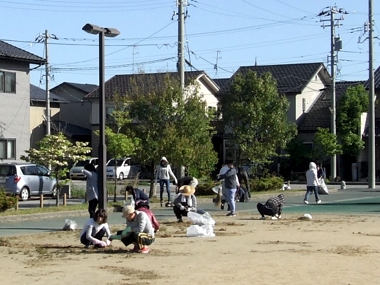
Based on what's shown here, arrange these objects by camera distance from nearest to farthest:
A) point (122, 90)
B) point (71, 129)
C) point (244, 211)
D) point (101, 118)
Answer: point (101, 118) → point (244, 211) → point (122, 90) → point (71, 129)

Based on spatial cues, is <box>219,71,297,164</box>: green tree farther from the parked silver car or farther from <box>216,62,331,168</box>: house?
<box>216,62,331,168</box>: house

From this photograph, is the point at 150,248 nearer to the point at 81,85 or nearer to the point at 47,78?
the point at 47,78

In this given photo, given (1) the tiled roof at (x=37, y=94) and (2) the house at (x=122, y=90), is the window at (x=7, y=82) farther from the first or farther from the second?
(2) the house at (x=122, y=90)

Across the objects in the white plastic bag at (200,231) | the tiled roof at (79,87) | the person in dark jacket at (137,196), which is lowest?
the white plastic bag at (200,231)

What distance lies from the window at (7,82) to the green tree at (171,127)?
8.77 meters

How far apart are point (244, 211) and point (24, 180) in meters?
9.76

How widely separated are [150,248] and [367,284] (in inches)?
214

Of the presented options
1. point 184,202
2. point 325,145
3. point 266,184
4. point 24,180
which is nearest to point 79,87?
point 325,145

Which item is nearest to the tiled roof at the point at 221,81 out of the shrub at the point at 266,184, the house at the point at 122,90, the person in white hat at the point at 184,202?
the house at the point at 122,90

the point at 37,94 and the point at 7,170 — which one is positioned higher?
the point at 37,94

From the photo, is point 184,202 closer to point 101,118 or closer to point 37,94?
point 101,118

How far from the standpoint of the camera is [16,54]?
36.8 m

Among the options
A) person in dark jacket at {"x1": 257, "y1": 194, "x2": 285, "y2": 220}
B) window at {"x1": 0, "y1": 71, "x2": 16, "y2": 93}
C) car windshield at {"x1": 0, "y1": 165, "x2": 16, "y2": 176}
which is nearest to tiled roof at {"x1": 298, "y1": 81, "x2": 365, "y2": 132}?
window at {"x1": 0, "y1": 71, "x2": 16, "y2": 93}

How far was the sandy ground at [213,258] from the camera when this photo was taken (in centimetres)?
1150
